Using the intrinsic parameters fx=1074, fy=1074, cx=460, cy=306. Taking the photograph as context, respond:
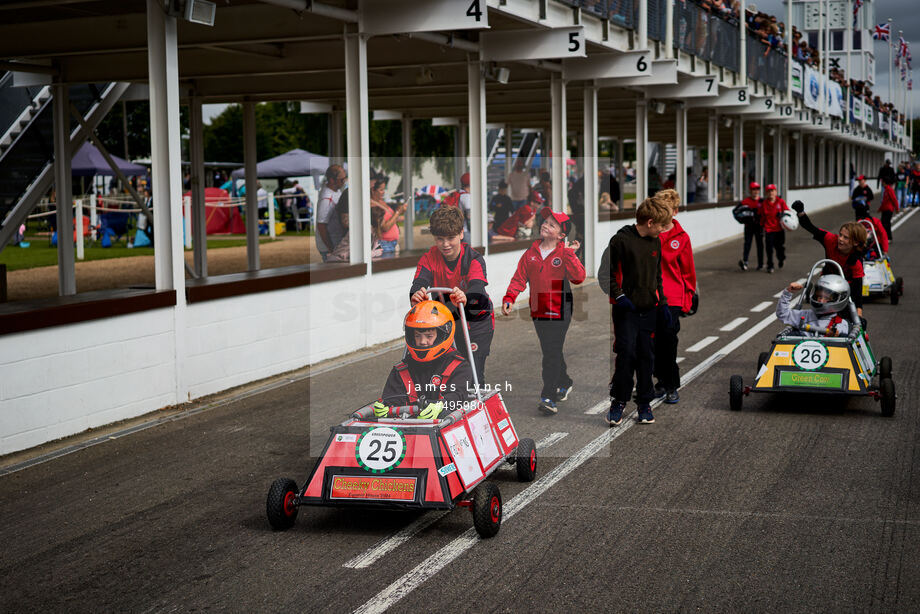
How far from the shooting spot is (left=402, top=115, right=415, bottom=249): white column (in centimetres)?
1688

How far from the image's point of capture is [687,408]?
32.3 ft

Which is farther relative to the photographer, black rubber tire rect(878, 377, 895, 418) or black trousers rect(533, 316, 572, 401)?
black trousers rect(533, 316, 572, 401)

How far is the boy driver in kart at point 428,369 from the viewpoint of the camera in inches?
262

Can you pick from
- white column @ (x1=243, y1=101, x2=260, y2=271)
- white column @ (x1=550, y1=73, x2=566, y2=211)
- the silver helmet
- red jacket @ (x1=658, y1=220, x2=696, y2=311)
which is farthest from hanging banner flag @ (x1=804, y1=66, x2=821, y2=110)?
red jacket @ (x1=658, y1=220, x2=696, y2=311)

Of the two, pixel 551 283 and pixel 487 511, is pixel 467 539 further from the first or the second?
pixel 551 283

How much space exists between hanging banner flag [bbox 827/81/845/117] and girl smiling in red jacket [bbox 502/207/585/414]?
46866 millimetres

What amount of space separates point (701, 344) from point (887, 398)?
4.69 metres

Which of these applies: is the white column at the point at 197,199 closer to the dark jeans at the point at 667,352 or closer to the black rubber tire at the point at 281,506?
the dark jeans at the point at 667,352

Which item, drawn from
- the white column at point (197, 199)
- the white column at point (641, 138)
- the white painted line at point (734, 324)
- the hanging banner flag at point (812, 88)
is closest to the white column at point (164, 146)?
the white painted line at point (734, 324)

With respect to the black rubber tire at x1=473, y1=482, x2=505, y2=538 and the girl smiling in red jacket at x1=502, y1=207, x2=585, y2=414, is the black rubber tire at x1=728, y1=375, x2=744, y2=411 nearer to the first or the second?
the girl smiling in red jacket at x1=502, y1=207, x2=585, y2=414

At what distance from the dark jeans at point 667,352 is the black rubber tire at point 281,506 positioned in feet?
14.6

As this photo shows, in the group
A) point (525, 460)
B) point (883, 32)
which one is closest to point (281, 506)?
point (525, 460)

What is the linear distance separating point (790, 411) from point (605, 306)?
8.69 m

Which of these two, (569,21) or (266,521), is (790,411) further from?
(569,21)
